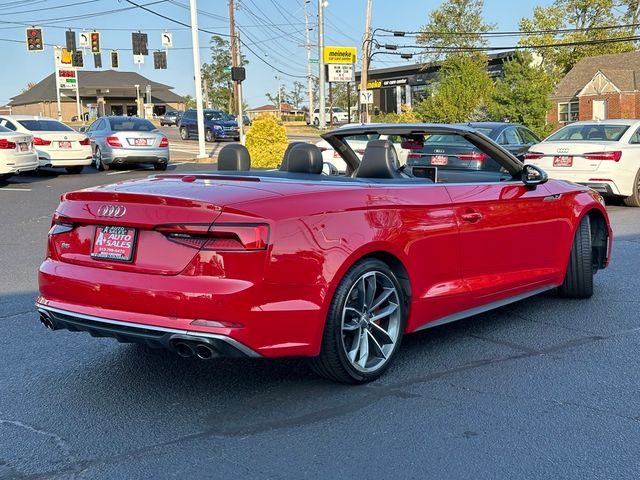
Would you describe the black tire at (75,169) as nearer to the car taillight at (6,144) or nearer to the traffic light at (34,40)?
the car taillight at (6,144)

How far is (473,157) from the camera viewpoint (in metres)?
8.82

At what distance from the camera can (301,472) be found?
342 cm

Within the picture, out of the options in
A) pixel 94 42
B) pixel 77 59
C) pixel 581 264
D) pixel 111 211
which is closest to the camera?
pixel 111 211

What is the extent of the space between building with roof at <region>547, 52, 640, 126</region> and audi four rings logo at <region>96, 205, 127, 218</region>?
55866 millimetres

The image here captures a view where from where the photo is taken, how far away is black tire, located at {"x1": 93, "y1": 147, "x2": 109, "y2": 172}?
73.9 ft

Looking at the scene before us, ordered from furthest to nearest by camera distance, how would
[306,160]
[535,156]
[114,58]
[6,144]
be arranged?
[114,58]
[6,144]
[535,156]
[306,160]

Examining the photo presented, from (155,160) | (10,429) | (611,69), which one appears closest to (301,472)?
(10,429)

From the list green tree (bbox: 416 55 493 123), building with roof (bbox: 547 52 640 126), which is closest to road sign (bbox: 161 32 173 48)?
green tree (bbox: 416 55 493 123)

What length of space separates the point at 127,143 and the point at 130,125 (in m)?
0.98

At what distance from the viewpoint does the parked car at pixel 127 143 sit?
70.9ft

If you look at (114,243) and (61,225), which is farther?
(61,225)

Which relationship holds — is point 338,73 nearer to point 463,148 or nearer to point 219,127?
point 219,127

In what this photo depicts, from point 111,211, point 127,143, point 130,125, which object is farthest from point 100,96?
point 111,211

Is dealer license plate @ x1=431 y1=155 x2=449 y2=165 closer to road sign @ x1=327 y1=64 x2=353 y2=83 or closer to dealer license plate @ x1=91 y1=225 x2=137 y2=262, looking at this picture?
dealer license plate @ x1=91 y1=225 x2=137 y2=262
